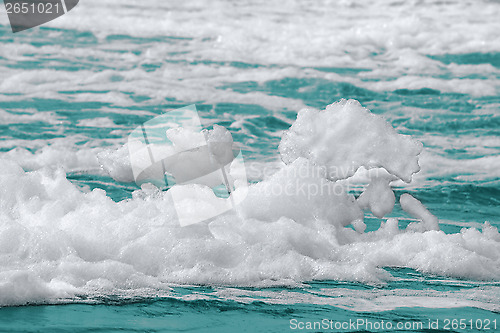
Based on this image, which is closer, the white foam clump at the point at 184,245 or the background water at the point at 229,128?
the background water at the point at 229,128

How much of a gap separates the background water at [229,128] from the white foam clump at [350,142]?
2.10 ft

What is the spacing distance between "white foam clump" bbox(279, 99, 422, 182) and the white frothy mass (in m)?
0.03

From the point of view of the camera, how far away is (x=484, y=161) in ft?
31.2

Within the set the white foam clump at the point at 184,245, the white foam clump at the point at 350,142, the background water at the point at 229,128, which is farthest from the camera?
the white foam clump at the point at 350,142

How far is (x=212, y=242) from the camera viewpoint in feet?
14.8

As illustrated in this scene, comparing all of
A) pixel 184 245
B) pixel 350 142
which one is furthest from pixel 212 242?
pixel 350 142

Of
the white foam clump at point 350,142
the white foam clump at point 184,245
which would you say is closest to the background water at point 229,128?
the white foam clump at point 184,245

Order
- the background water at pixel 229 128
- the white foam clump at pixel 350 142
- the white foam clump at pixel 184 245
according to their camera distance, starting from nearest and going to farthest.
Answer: the background water at pixel 229 128 < the white foam clump at pixel 184 245 < the white foam clump at pixel 350 142

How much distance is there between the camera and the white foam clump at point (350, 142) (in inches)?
206

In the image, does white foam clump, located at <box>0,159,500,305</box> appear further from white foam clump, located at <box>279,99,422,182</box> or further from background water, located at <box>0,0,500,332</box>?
white foam clump, located at <box>279,99,422,182</box>

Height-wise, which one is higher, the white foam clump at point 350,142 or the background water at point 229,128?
the white foam clump at point 350,142

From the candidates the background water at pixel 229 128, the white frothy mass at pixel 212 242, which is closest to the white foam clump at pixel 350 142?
the white frothy mass at pixel 212 242

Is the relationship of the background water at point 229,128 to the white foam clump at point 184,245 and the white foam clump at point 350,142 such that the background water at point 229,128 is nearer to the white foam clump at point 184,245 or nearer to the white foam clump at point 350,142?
the white foam clump at point 184,245

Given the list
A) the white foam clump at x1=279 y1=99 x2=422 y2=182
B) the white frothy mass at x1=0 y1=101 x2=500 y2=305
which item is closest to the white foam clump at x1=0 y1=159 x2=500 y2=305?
the white frothy mass at x1=0 y1=101 x2=500 y2=305
